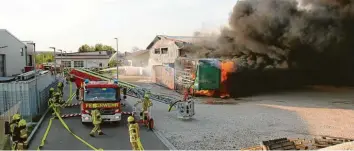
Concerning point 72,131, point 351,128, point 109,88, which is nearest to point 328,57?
point 351,128

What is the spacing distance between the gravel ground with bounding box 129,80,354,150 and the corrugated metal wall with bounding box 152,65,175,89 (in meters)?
7.82

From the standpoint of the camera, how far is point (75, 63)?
63031 mm

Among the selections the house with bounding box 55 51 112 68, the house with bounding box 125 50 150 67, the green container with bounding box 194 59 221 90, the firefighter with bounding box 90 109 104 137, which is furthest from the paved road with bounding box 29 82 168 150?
the house with bounding box 55 51 112 68

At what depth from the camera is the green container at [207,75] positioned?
23.5 m

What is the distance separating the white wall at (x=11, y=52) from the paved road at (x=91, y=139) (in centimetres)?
1962

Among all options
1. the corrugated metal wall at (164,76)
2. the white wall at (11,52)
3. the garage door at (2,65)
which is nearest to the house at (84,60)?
the corrugated metal wall at (164,76)

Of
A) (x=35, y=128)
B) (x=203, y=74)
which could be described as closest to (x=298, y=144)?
(x=35, y=128)

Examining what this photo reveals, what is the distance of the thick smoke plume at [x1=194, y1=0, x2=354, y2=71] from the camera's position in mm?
24219

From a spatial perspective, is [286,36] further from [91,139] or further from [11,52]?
[11,52]

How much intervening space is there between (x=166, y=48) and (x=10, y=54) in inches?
766

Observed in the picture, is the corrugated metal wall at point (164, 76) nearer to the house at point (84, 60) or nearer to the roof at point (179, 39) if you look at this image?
the roof at point (179, 39)

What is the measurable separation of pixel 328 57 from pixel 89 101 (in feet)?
70.8

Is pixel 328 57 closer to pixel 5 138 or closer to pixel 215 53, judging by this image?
pixel 215 53

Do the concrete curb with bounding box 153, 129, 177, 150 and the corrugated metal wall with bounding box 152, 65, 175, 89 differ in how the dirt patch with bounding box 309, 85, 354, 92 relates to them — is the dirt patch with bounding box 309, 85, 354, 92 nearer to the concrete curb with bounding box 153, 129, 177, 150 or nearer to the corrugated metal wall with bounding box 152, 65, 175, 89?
the corrugated metal wall with bounding box 152, 65, 175, 89
